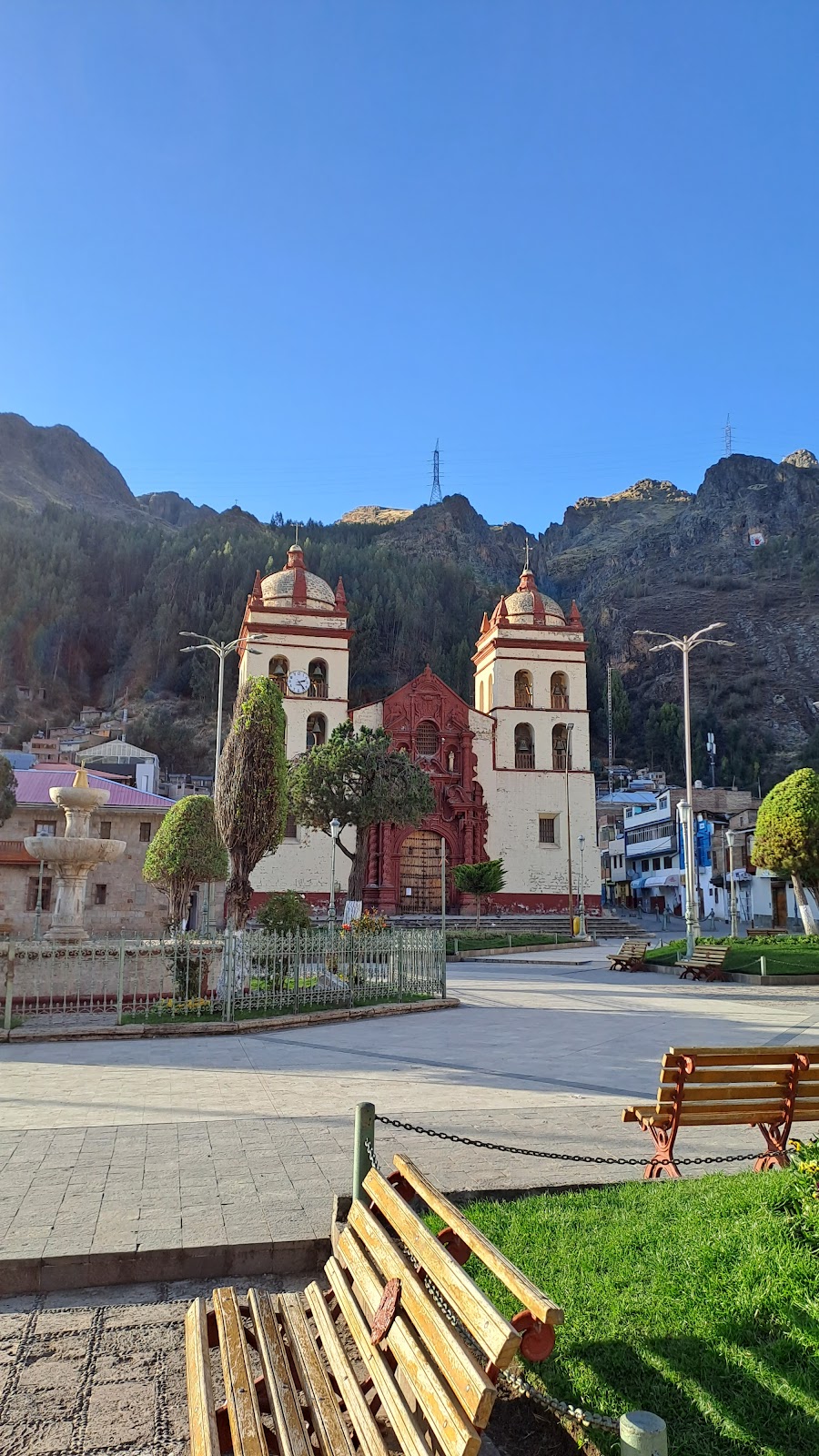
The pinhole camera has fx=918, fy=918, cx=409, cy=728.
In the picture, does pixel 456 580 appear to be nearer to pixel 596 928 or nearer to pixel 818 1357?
pixel 596 928

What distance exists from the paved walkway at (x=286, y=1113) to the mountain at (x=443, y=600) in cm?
6427

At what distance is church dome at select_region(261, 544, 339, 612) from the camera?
47062mm

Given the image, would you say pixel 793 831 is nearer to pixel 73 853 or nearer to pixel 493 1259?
pixel 73 853

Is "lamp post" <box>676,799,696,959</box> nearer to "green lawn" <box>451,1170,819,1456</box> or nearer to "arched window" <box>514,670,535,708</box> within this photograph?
"green lawn" <box>451,1170,819,1456</box>

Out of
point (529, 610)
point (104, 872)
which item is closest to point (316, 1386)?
point (104, 872)

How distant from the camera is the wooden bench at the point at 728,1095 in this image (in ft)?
18.6

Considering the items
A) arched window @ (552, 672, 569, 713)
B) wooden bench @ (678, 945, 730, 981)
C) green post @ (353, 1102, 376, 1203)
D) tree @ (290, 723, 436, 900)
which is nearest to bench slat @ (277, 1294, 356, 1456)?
green post @ (353, 1102, 376, 1203)

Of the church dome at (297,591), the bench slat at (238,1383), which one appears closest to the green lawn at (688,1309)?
the bench slat at (238,1383)

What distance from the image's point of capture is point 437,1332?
8.14ft

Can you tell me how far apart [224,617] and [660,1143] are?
86.1 meters

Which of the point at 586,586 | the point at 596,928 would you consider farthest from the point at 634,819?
the point at 586,586

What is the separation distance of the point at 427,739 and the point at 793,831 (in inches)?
968

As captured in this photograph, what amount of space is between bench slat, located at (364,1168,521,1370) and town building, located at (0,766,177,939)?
2894 cm

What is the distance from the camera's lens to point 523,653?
160 ft
